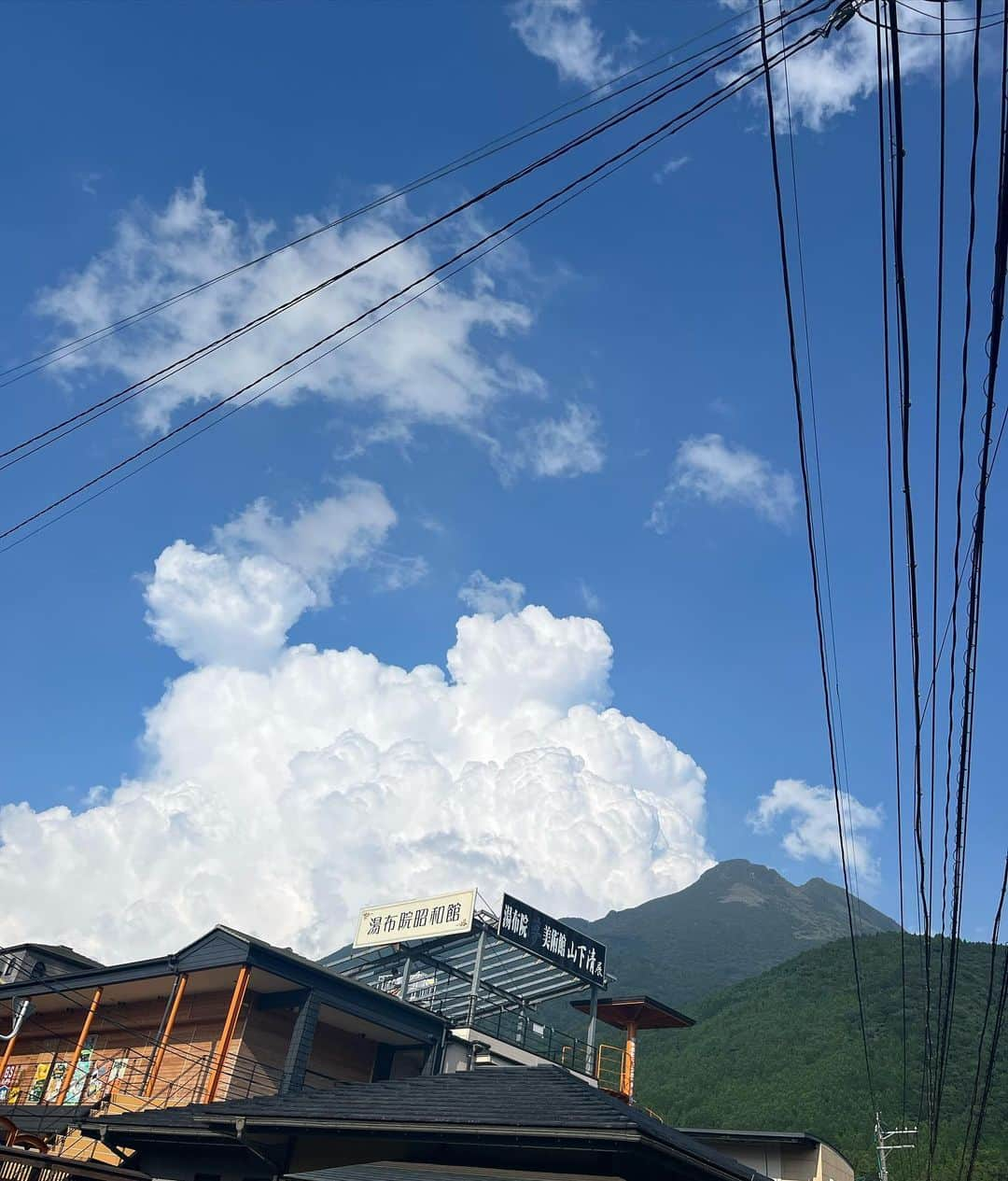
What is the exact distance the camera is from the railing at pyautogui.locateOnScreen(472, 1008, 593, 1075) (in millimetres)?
32281

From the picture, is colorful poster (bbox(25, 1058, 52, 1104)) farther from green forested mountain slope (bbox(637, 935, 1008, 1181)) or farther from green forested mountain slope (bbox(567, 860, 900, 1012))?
green forested mountain slope (bbox(567, 860, 900, 1012))

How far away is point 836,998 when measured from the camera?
78.4 meters

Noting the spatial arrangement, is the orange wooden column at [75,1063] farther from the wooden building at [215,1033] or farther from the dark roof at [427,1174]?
the dark roof at [427,1174]

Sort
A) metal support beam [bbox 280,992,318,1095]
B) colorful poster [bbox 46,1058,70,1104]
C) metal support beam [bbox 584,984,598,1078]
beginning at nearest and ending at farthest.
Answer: metal support beam [bbox 280,992,318,1095] → colorful poster [bbox 46,1058,70,1104] → metal support beam [bbox 584,984,598,1078]

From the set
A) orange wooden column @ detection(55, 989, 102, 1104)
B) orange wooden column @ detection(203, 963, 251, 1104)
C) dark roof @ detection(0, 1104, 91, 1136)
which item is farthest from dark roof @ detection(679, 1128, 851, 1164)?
orange wooden column @ detection(55, 989, 102, 1104)

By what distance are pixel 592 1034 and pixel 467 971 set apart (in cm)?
514

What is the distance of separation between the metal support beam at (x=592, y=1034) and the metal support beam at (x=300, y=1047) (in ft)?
35.6

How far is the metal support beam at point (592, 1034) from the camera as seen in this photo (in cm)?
3241

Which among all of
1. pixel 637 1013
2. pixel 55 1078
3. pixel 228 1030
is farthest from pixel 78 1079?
pixel 637 1013

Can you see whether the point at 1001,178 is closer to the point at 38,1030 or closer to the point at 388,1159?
the point at 388,1159

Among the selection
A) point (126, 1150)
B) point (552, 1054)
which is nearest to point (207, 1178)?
point (126, 1150)

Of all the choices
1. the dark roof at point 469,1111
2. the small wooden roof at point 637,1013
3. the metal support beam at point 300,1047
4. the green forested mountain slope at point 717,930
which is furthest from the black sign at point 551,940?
the green forested mountain slope at point 717,930

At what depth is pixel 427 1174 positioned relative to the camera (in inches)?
492

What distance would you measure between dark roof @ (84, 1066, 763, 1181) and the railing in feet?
51.9
